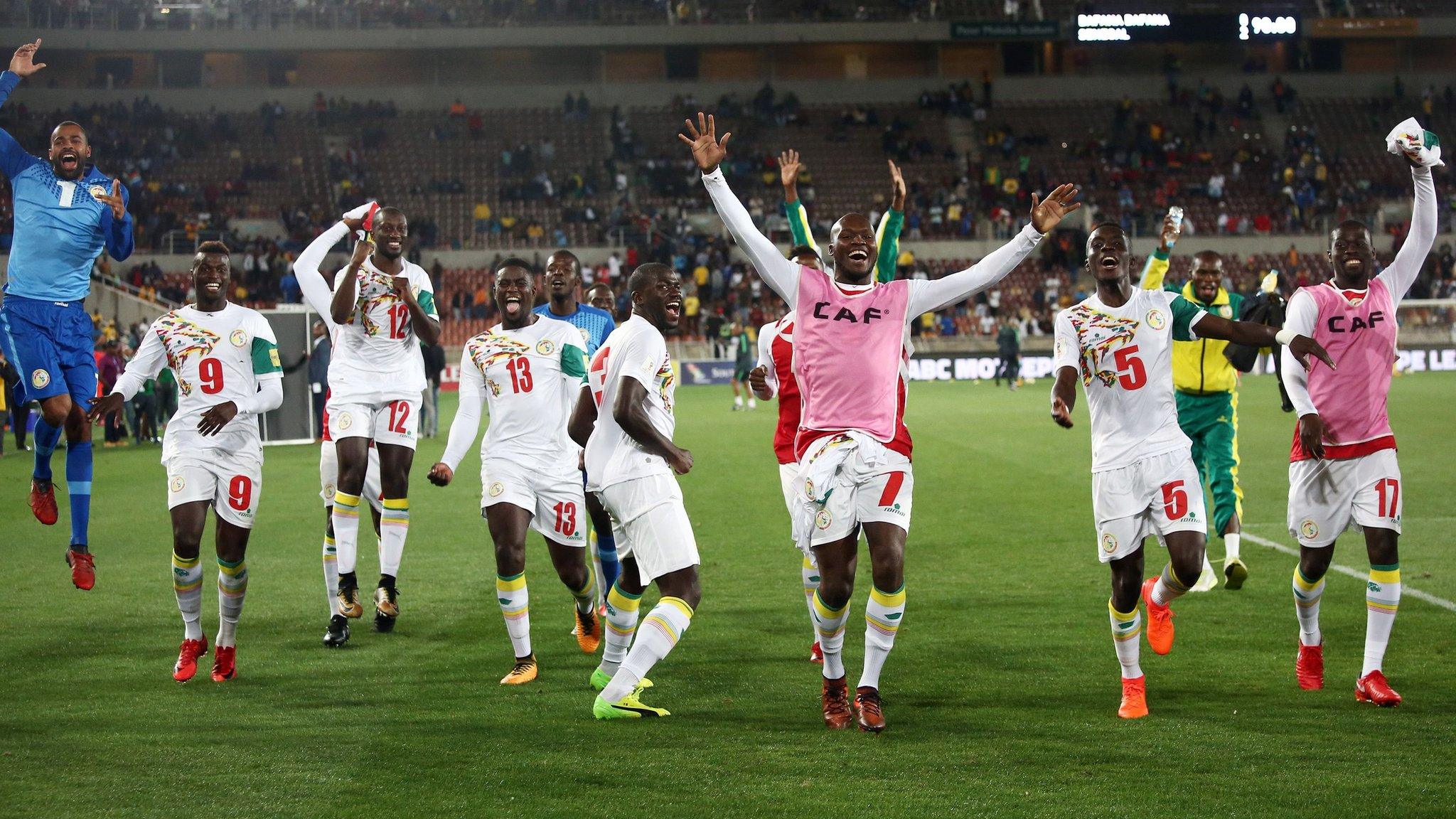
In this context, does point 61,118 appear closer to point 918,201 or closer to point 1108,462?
point 918,201

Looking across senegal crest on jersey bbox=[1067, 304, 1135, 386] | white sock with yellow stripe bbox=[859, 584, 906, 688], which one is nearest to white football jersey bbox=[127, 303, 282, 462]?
white sock with yellow stripe bbox=[859, 584, 906, 688]

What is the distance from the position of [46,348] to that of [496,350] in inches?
117

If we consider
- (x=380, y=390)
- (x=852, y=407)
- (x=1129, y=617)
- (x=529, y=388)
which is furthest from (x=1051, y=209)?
(x=380, y=390)

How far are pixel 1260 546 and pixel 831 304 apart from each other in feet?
23.7

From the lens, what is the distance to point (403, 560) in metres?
12.3

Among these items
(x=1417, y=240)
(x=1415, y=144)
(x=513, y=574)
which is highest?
(x=1415, y=144)

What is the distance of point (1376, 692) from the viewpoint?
688 centimetres

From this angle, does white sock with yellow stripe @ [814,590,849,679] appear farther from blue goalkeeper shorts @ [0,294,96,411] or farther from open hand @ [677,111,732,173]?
blue goalkeeper shorts @ [0,294,96,411]

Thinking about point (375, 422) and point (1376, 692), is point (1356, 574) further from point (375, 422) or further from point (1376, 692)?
point (375, 422)

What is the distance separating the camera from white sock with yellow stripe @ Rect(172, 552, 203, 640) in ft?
26.1

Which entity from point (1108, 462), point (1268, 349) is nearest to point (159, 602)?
point (1108, 462)

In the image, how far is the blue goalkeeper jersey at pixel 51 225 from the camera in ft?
28.4

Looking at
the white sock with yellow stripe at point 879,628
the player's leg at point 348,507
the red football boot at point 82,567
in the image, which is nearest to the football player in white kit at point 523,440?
the player's leg at point 348,507

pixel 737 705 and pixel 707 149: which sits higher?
pixel 707 149
